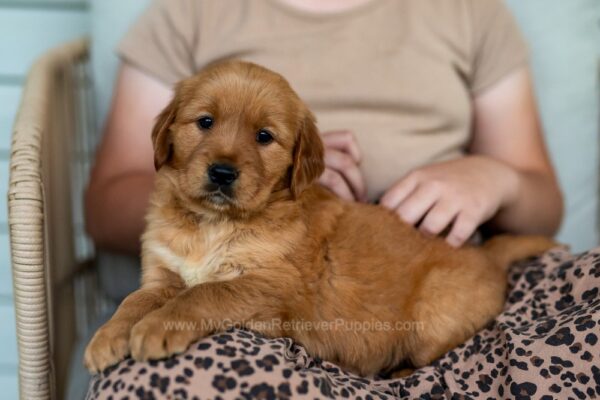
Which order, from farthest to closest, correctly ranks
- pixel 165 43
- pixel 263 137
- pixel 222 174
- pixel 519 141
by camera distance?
pixel 519 141, pixel 165 43, pixel 263 137, pixel 222 174

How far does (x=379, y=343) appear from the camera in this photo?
52.8 inches

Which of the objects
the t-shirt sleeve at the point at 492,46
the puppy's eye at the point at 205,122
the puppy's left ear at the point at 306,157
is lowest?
the puppy's left ear at the point at 306,157

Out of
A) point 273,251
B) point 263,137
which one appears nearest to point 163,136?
point 263,137

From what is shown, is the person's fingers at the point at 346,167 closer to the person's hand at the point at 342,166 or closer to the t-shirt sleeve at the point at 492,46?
the person's hand at the point at 342,166

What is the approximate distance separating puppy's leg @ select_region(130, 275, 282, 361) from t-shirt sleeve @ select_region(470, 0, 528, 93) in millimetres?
991

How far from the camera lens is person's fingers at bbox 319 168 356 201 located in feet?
5.06

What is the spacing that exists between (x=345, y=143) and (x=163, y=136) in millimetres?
471

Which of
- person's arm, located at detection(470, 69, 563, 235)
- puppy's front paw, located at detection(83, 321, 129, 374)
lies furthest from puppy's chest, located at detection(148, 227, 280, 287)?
person's arm, located at detection(470, 69, 563, 235)

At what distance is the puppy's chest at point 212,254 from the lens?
4.03ft

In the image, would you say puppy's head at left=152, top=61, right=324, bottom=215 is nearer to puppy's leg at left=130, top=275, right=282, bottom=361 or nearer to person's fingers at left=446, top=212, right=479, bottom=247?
puppy's leg at left=130, top=275, right=282, bottom=361

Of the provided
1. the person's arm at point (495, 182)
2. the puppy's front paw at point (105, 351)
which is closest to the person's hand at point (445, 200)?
the person's arm at point (495, 182)

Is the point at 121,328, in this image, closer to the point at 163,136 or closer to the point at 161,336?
the point at 161,336

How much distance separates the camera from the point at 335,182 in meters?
1.55

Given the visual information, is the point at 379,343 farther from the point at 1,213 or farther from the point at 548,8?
the point at 1,213
